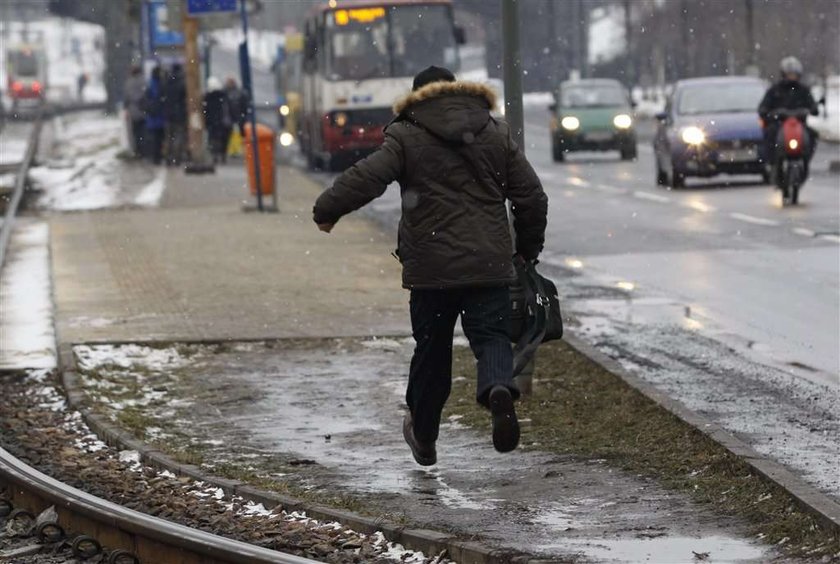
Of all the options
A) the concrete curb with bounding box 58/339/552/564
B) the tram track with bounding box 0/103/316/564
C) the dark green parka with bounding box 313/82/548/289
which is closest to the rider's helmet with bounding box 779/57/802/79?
the concrete curb with bounding box 58/339/552/564

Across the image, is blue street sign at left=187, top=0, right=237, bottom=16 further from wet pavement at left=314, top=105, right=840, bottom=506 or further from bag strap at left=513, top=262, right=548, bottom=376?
bag strap at left=513, top=262, right=548, bottom=376

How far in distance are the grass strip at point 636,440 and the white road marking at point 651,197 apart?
13.5 meters

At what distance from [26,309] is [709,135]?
1417cm

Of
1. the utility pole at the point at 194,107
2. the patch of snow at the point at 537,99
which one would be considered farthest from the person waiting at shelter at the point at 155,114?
the patch of snow at the point at 537,99

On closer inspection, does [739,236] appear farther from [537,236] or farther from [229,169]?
[229,169]

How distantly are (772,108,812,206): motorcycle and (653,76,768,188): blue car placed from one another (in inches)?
151

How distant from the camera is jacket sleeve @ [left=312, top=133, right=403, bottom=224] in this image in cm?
732

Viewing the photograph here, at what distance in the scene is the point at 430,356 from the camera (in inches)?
311

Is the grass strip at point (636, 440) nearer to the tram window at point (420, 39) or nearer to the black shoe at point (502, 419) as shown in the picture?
the black shoe at point (502, 419)

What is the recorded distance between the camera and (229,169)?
36.9 meters

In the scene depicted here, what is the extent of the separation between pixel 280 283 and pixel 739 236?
17.5ft

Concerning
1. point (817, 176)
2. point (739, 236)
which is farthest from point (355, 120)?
point (739, 236)

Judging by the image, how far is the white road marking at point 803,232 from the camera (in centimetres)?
1905

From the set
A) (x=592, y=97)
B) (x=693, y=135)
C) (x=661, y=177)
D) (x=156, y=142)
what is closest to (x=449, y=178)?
(x=693, y=135)
